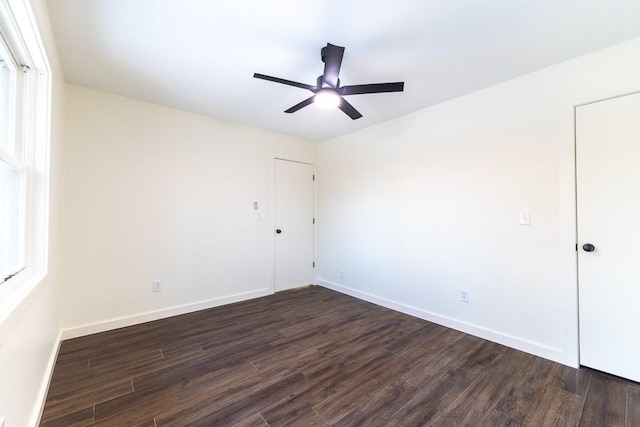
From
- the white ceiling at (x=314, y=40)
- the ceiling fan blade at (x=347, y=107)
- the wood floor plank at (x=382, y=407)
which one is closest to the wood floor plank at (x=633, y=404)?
the wood floor plank at (x=382, y=407)

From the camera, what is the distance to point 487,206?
8.46 ft

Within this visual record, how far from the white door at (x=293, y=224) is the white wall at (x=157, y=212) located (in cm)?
18

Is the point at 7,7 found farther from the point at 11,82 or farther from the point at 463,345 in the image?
the point at 463,345

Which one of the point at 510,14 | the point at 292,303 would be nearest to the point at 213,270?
the point at 292,303

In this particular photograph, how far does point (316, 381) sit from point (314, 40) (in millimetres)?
2412

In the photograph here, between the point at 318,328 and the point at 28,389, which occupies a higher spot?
the point at 28,389

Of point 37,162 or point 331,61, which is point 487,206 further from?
point 37,162

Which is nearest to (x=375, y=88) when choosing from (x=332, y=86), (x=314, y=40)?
(x=332, y=86)

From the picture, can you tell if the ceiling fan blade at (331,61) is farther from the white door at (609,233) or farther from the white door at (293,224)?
the white door at (293,224)

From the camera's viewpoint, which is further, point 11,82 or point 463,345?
point 463,345

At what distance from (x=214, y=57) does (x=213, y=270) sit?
2.40 metres

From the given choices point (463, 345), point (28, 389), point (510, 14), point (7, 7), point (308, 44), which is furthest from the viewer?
point (463, 345)

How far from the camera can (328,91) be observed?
2.01 metres

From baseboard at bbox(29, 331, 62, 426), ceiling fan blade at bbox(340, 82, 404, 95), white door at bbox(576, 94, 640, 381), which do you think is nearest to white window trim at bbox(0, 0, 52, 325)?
baseboard at bbox(29, 331, 62, 426)
